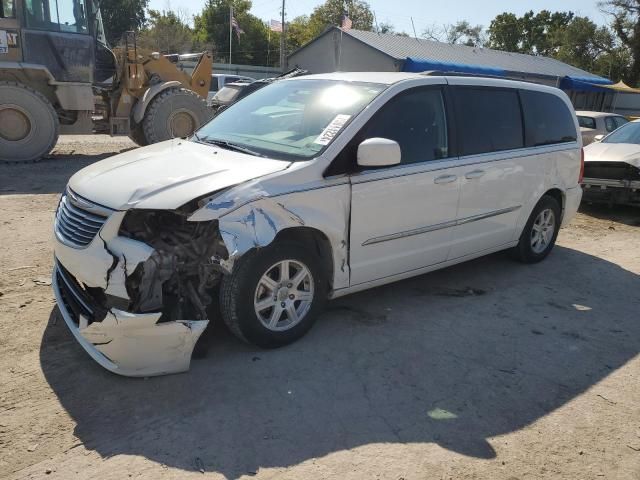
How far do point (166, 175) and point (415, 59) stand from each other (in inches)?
1047

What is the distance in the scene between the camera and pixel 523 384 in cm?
354

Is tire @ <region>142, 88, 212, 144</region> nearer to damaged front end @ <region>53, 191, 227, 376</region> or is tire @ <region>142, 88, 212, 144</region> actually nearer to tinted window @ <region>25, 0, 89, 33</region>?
tinted window @ <region>25, 0, 89, 33</region>

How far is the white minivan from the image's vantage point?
10.6 ft

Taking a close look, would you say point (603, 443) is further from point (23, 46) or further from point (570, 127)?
point (23, 46)

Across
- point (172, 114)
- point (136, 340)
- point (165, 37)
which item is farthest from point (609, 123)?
point (165, 37)

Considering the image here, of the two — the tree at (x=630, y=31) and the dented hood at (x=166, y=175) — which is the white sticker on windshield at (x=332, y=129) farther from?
the tree at (x=630, y=31)

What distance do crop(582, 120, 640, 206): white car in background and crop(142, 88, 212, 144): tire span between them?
7392 millimetres

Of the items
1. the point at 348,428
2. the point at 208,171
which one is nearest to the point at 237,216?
the point at 208,171

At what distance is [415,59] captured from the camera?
2792 centimetres

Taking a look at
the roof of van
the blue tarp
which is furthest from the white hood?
the blue tarp

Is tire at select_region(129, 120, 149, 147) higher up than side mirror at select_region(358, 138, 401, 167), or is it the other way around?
side mirror at select_region(358, 138, 401, 167)

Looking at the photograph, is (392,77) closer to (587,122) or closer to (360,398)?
(360,398)

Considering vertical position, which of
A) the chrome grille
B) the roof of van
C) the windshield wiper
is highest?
the roof of van

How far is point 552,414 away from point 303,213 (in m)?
1.95
